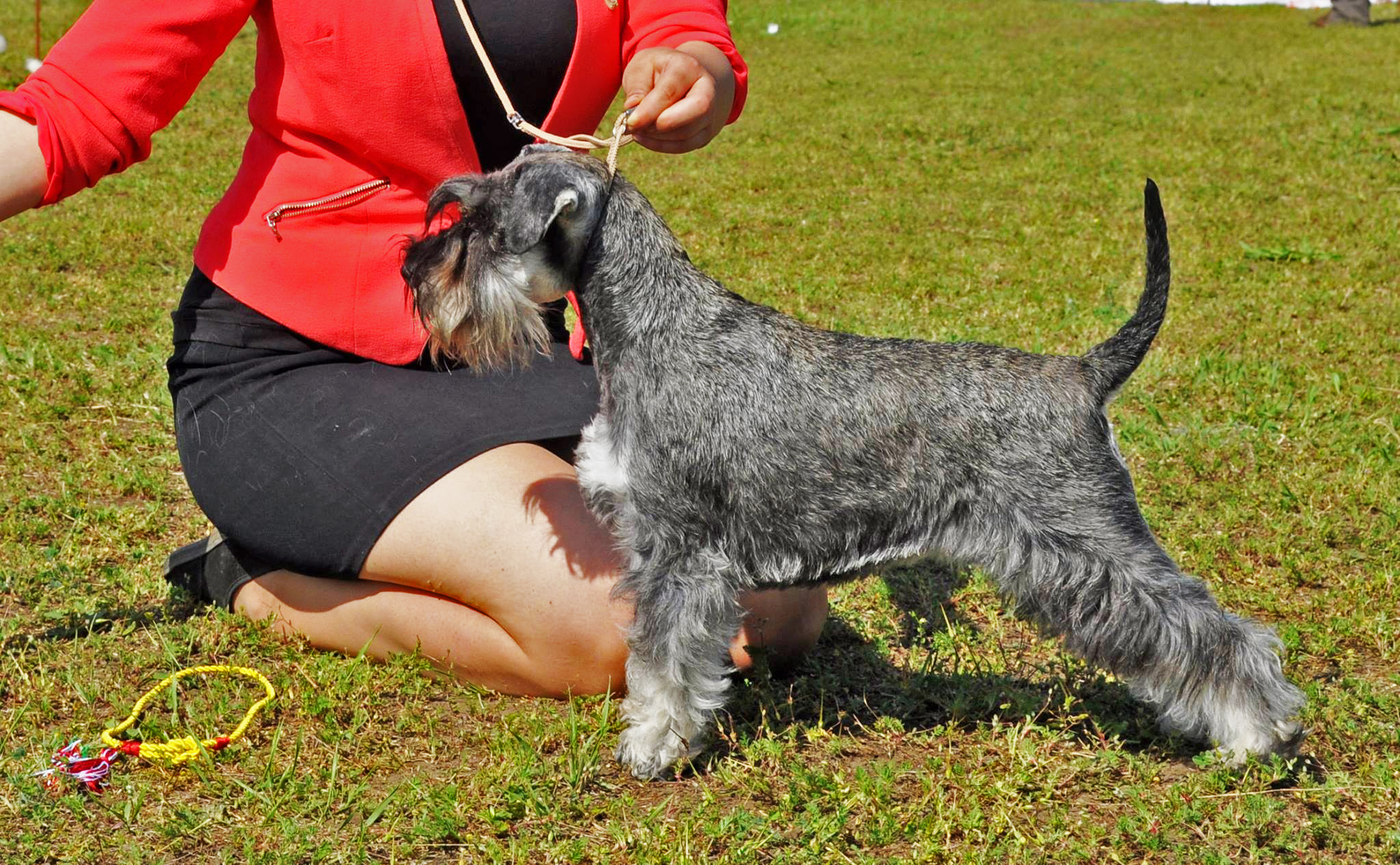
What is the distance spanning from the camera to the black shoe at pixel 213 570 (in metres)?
4.06

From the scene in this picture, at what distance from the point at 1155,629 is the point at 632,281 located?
1.57 meters

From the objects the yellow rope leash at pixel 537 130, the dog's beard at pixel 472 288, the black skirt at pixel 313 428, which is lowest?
the black skirt at pixel 313 428

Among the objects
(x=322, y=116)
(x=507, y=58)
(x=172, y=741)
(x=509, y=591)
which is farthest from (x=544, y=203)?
(x=172, y=741)

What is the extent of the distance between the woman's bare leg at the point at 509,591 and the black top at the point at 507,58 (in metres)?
0.97

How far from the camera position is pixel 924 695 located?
3.77 meters

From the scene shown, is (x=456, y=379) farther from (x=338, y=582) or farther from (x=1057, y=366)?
(x=1057, y=366)

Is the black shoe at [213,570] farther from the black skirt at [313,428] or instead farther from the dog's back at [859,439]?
the dog's back at [859,439]

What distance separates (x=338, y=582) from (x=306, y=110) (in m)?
1.42

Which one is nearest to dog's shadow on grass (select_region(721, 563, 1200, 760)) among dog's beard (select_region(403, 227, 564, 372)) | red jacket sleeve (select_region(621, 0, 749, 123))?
dog's beard (select_region(403, 227, 564, 372))

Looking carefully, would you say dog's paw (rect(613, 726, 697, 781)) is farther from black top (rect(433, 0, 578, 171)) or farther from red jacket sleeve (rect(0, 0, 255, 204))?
red jacket sleeve (rect(0, 0, 255, 204))

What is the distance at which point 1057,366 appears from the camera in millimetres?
3234

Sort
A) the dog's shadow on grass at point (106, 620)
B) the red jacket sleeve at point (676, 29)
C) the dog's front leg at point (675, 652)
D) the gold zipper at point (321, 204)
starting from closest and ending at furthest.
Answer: the dog's front leg at point (675, 652)
the gold zipper at point (321, 204)
the red jacket sleeve at point (676, 29)
the dog's shadow on grass at point (106, 620)

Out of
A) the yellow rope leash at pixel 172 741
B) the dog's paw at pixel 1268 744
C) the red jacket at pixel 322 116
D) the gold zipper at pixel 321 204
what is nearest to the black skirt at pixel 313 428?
the red jacket at pixel 322 116

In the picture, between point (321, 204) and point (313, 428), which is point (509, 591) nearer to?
point (313, 428)
